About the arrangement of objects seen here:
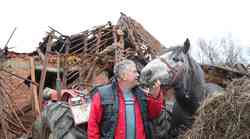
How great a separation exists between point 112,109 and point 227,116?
144cm

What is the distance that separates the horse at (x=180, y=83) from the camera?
649 centimetres

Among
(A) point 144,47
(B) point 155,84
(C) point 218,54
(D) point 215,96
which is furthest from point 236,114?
(C) point 218,54

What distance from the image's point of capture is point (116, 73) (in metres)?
5.74

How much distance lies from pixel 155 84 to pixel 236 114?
1.47m

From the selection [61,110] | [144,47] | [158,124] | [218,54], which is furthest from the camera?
[218,54]

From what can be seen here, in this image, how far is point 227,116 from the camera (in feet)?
15.2

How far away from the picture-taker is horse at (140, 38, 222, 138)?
649 cm

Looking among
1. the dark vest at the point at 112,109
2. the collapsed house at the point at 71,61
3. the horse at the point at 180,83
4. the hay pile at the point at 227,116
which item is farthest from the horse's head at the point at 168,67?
the collapsed house at the point at 71,61

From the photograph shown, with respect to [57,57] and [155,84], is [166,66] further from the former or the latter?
[57,57]

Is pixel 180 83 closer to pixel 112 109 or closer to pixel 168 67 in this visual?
pixel 168 67

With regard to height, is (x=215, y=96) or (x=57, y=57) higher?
(x=57, y=57)

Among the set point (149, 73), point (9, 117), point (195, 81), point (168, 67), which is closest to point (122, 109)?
point (149, 73)

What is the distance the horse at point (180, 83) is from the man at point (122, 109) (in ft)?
2.25

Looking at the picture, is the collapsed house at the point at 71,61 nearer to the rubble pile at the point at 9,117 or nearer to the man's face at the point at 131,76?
the rubble pile at the point at 9,117
